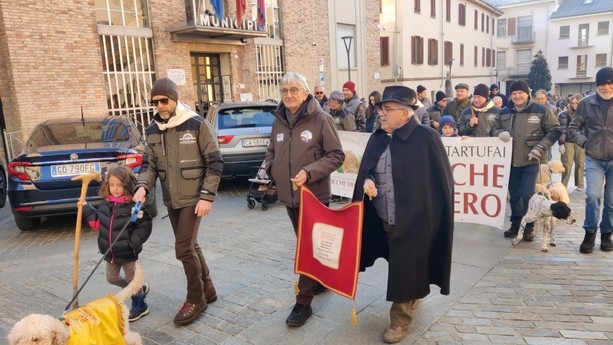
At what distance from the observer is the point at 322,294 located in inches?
173

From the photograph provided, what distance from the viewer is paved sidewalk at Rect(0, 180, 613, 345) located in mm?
3613

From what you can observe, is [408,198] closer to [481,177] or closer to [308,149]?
[308,149]

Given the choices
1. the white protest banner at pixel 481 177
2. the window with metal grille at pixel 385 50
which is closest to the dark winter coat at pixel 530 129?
the white protest banner at pixel 481 177

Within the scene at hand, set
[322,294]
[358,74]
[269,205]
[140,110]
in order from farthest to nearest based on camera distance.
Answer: [358,74], [140,110], [269,205], [322,294]

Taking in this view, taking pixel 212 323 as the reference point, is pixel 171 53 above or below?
above

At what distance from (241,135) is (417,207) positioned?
19.3 ft

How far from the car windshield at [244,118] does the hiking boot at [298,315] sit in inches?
220

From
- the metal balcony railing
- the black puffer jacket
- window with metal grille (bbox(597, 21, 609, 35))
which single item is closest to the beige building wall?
the black puffer jacket

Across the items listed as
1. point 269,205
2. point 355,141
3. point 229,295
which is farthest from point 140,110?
point 229,295

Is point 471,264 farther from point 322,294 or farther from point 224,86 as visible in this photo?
point 224,86

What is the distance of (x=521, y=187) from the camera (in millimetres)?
5844

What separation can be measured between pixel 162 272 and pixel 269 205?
321 cm

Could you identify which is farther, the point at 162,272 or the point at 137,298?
the point at 162,272

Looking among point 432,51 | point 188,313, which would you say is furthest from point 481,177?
point 432,51
